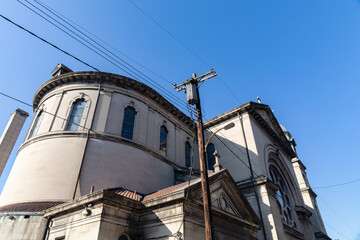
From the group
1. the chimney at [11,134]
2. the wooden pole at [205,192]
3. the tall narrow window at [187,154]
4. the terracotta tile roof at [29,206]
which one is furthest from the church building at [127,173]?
the chimney at [11,134]

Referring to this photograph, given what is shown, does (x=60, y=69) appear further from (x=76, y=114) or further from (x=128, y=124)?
(x=128, y=124)

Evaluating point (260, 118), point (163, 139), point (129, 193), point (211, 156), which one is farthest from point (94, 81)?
point (260, 118)

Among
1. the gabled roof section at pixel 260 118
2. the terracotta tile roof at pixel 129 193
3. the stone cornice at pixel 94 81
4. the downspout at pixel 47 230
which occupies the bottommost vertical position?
the downspout at pixel 47 230

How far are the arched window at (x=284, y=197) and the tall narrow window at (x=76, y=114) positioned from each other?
64.1ft

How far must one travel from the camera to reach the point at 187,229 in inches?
428

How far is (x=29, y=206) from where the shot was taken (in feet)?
46.2

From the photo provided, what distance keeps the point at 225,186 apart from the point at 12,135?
18.8m

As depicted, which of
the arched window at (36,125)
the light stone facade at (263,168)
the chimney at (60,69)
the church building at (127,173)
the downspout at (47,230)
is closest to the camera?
the church building at (127,173)

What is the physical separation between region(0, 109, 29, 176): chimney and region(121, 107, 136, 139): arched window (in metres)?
10.0

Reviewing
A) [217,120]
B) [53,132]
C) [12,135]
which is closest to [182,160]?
[217,120]

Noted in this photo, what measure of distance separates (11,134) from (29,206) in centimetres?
1002

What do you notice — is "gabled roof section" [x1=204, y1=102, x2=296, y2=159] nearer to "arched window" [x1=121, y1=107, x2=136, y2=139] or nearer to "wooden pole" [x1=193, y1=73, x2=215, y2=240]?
"arched window" [x1=121, y1=107, x2=136, y2=139]

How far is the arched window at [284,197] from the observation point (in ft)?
80.8

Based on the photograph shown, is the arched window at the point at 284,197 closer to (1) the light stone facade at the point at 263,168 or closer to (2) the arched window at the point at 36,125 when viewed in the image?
(1) the light stone facade at the point at 263,168
